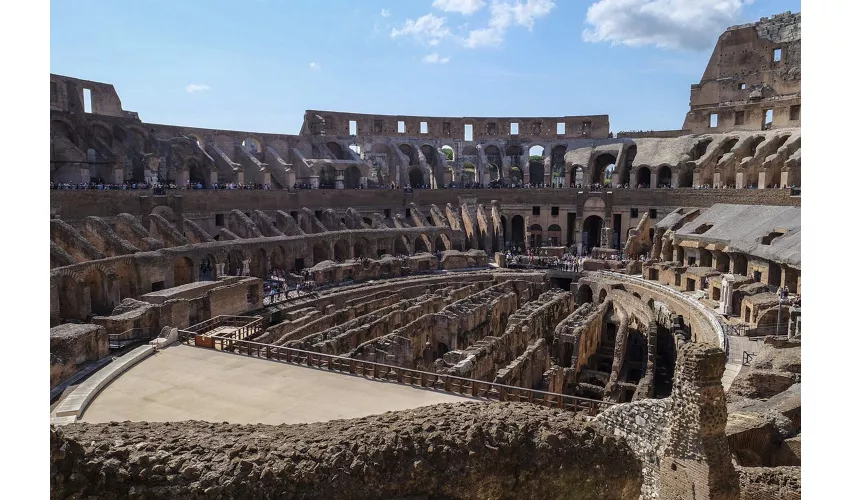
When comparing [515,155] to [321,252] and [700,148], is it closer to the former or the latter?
[700,148]

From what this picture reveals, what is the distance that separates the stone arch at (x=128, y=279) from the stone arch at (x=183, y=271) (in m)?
3.29

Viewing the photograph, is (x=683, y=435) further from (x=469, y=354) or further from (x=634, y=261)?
(x=634, y=261)

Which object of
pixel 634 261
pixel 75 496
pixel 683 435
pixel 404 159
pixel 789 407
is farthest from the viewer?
pixel 404 159

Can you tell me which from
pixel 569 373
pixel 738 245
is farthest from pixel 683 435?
pixel 738 245

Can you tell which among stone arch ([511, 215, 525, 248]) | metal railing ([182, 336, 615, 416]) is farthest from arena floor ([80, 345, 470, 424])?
stone arch ([511, 215, 525, 248])

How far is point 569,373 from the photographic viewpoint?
20.8 metres

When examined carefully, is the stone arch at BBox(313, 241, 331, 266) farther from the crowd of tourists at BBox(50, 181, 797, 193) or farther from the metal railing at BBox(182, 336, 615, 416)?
the metal railing at BBox(182, 336, 615, 416)

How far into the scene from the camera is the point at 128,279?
24438 millimetres

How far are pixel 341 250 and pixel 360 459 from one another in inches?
1203

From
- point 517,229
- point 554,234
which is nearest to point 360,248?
point 517,229

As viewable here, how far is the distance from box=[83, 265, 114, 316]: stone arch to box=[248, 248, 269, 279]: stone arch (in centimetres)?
933

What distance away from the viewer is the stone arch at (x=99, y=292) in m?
22.6

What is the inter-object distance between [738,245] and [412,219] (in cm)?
2231

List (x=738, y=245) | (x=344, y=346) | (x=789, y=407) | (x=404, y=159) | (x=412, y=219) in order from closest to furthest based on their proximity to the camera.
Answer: (x=789, y=407) < (x=344, y=346) < (x=738, y=245) < (x=412, y=219) < (x=404, y=159)
